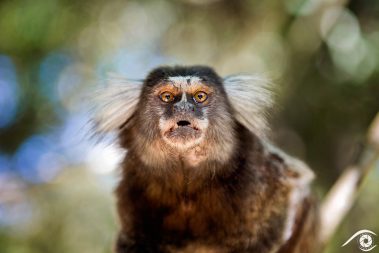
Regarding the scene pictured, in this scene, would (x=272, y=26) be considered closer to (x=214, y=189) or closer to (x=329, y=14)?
(x=329, y=14)


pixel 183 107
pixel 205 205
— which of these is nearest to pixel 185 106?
pixel 183 107

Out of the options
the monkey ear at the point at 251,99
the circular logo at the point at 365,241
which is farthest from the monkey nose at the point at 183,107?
the circular logo at the point at 365,241

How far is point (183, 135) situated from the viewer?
9.13 feet

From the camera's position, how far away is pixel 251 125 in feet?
10.9

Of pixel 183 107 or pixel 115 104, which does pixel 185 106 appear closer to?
pixel 183 107

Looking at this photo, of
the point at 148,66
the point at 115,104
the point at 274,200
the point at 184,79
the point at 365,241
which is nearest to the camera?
the point at 184,79

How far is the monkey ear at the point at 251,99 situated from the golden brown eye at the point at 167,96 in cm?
49

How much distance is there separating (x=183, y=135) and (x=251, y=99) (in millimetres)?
809

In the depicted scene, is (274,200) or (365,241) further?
(365,241)

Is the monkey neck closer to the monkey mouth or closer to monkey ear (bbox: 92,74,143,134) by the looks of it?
the monkey mouth

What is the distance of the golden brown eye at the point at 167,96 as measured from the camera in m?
3.06

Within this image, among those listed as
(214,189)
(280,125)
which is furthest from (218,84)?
(280,125)

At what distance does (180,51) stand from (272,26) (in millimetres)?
1245

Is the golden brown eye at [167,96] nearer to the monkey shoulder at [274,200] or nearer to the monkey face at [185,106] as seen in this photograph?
the monkey face at [185,106]
